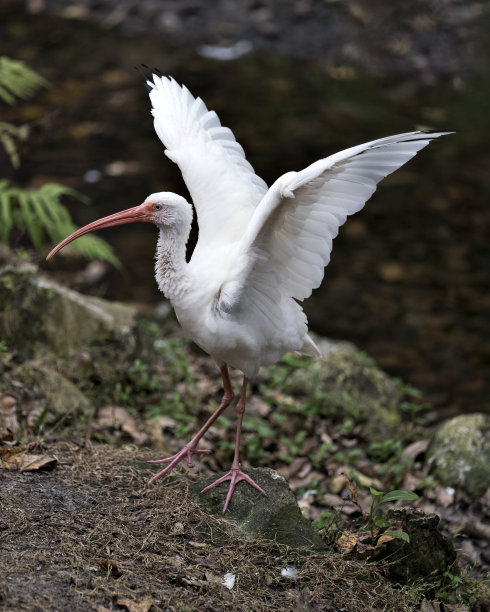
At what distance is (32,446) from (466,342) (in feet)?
14.0

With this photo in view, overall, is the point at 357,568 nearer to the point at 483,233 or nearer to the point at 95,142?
the point at 483,233

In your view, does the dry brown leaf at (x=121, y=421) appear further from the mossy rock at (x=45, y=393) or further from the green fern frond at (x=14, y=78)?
the green fern frond at (x=14, y=78)

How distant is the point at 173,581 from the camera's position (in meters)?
3.22

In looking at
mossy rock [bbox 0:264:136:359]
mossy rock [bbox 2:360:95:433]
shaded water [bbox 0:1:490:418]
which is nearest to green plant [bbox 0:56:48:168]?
shaded water [bbox 0:1:490:418]

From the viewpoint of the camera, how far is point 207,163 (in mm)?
4426

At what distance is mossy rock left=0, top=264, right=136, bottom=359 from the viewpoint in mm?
5258

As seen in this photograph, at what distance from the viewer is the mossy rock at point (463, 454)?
16.3 feet

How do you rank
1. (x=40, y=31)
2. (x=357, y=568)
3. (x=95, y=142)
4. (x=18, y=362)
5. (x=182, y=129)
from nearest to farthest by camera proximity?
(x=357, y=568)
(x=182, y=129)
(x=18, y=362)
(x=95, y=142)
(x=40, y=31)

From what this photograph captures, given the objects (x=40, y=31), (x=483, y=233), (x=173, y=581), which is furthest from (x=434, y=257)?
(x=40, y=31)

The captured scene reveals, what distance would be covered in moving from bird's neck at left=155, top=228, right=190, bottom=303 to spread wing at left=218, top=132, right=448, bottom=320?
0.80 feet

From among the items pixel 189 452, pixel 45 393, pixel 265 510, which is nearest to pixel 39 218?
pixel 45 393

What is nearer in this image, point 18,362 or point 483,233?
point 18,362

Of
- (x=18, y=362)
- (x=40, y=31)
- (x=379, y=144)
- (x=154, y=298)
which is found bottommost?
(x=154, y=298)

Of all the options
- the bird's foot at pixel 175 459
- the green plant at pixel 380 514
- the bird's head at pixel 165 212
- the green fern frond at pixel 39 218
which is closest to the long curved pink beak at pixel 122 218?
the bird's head at pixel 165 212
